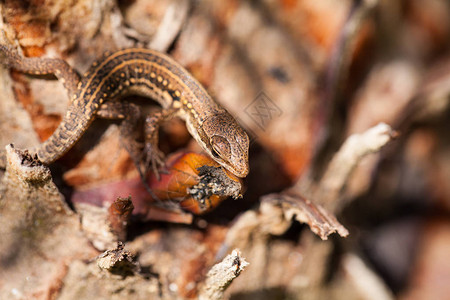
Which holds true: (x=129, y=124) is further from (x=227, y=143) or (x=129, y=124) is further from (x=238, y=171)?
(x=238, y=171)

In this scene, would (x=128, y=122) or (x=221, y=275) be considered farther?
(x=128, y=122)

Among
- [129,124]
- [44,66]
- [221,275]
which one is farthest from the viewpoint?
[129,124]

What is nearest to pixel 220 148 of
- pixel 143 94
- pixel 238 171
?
pixel 238 171

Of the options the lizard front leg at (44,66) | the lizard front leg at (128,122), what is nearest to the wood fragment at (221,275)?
the lizard front leg at (128,122)

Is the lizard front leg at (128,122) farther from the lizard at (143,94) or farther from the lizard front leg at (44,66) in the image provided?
the lizard front leg at (44,66)

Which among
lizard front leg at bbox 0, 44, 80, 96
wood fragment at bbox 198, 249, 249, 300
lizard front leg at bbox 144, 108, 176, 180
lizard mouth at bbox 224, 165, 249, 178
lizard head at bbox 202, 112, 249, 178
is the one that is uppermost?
lizard front leg at bbox 0, 44, 80, 96

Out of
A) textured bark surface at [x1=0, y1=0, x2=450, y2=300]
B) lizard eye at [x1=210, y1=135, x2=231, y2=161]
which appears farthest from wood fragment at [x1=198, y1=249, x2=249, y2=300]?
lizard eye at [x1=210, y1=135, x2=231, y2=161]

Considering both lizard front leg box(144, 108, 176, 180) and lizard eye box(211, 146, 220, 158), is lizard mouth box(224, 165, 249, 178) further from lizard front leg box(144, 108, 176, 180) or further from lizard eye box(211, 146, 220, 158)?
lizard front leg box(144, 108, 176, 180)
